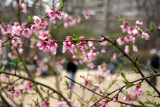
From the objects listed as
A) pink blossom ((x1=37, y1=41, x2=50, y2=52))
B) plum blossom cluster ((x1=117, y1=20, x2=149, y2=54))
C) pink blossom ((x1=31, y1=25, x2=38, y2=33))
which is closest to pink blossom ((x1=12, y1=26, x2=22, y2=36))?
pink blossom ((x1=31, y1=25, x2=38, y2=33))

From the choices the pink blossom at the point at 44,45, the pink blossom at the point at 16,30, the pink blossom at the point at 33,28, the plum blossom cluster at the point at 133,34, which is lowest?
the pink blossom at the point at 44,45

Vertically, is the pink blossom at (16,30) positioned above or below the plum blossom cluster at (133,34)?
below

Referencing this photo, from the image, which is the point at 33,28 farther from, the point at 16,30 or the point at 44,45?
the point at 44,45

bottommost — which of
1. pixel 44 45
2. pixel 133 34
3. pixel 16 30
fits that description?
pixel 44 45

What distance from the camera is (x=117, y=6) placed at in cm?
2055

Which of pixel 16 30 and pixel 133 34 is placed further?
pixel 133 34

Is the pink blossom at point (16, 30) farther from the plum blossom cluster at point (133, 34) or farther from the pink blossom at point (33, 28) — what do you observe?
the plum blossom cluster at point (133, 34)

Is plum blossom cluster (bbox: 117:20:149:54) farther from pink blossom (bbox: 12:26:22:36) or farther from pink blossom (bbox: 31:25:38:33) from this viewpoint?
pink blossom (bbox: 12:26:22:36)

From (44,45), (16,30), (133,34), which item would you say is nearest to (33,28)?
(16,30)

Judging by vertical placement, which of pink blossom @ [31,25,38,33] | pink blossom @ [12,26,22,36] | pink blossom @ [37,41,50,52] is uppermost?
pink blossom @ [31,25,38,33]

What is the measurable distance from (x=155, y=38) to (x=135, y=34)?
1332cm

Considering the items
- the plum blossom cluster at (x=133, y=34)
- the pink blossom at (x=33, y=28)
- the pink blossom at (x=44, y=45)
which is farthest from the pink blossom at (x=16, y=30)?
the plum blossom cluster at (x=133, y=34)

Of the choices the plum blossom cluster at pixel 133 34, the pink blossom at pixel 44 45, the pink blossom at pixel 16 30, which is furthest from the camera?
the plum blossom cluster at pixel 133 34

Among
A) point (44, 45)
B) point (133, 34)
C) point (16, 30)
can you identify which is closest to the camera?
point (44, 45)
